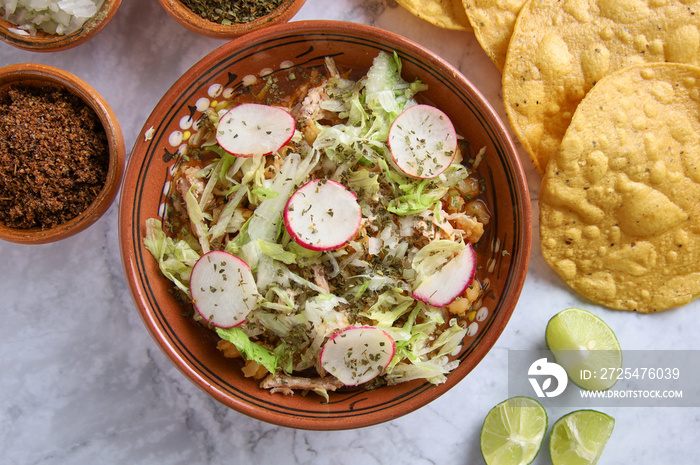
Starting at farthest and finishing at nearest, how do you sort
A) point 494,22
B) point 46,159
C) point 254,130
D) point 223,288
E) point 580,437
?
point 580,437
point 494,22
point 46,159
point 254,130
point 223,288

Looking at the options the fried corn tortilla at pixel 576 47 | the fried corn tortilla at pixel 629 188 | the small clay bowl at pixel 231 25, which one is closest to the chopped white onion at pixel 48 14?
the small clay bowl at pixel 231 25

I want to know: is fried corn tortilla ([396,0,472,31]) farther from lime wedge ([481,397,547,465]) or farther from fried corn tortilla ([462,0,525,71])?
lime wedge ([481,397,547,465])

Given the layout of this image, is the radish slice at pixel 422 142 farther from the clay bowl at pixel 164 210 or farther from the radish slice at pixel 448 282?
the radish slice at pixel 448 282

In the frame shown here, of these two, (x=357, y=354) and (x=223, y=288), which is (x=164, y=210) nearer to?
(x=223, y=288)

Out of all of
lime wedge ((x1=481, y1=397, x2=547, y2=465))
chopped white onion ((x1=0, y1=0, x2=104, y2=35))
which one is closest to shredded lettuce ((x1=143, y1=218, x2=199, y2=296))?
chopped white onion ((x1=0, y1=0, x2=104, y2=35))

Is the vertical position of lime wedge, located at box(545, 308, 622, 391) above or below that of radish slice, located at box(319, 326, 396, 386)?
below

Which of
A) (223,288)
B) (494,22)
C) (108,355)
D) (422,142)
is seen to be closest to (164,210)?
(223,288)
